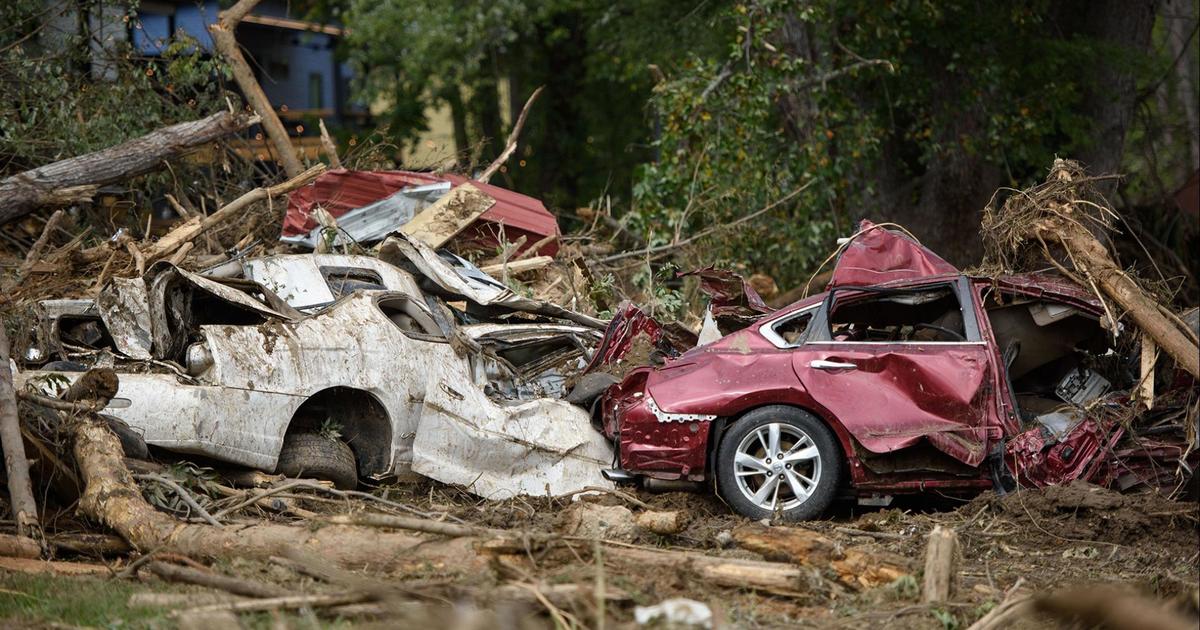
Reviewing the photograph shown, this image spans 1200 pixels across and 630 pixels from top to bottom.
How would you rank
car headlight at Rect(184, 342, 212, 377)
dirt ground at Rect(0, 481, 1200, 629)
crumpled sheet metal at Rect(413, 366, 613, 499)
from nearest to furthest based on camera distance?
dirt ground at Rect(0, 481, 1200, 629) < car headlight at Rect(184, 342, 212, 377) < crumpled sheet metal at Rect(413, 366, 613, 499)

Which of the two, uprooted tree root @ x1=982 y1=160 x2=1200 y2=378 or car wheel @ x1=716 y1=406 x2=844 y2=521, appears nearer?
uprooted tree root @ x1=982 y1=160 x2=1200 y2=378

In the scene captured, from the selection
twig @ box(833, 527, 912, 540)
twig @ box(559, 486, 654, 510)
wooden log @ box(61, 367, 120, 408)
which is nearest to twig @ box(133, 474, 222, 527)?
wooden log @ box(61, 367, 120, 408)

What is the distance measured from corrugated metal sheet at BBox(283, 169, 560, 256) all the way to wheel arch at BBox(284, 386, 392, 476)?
4.43 metres

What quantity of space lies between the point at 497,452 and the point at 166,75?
875cm

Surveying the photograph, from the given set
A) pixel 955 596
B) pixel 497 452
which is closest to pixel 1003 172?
pixel 497 452

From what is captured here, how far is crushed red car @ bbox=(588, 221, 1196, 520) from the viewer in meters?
8.27

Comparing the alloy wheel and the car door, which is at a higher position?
the car door

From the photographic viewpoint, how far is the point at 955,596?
6531mm

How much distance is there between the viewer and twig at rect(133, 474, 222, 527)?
7.96 meters

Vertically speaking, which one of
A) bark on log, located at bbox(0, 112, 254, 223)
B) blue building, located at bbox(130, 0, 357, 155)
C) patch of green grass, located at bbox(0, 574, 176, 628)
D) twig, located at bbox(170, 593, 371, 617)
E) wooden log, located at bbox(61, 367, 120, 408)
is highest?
blue building, located at bbox(130, 0, 357, 155)

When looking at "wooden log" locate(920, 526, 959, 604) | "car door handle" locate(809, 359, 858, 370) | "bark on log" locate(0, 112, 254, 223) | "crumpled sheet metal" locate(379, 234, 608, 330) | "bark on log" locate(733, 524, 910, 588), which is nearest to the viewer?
"wooden log" locate(920, 526, 959, 604)

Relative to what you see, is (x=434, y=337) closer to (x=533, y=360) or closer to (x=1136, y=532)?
(x=533, y=360)

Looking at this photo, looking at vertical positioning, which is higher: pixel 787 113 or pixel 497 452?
pixel 787 113

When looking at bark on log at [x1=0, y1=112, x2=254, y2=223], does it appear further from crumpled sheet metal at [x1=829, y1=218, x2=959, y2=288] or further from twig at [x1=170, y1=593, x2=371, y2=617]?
crumpled sheet metal at [x1=829, y1=218, x2=959, y2=288]
